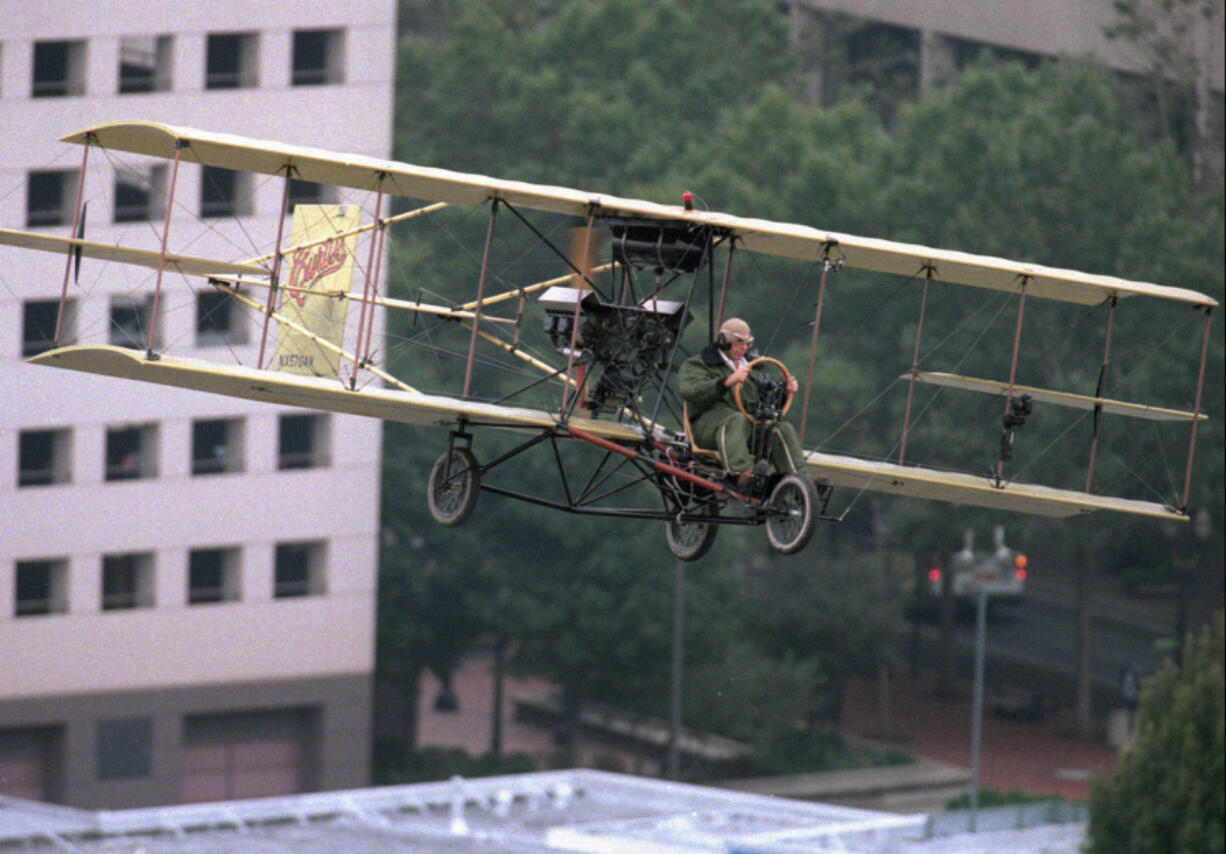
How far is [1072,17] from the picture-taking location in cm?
8750

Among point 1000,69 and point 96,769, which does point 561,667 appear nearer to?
Result: point 96,769

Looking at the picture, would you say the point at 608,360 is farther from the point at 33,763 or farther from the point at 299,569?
the point at 33,763

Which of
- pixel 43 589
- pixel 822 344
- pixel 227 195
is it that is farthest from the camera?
pixel 822 344

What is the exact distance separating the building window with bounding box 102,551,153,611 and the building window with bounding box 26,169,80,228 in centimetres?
1086

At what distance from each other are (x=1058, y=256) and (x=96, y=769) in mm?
40224

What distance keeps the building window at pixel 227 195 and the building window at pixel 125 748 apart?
1663cm

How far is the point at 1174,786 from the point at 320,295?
109 feet

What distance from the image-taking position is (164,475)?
60.4 metres

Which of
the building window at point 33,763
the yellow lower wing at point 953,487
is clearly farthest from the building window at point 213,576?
the yellow lower wing at point 953,487

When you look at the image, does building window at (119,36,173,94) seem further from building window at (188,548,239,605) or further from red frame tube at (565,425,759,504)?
red frame tube at (565,425,759,504)

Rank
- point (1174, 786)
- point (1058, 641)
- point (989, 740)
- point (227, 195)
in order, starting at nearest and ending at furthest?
1. point (1174, 786)
2. point (227, 195)
3. point (989, 740)
4. point (1058, 641)

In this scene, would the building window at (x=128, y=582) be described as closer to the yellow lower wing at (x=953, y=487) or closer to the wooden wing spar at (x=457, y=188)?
the wooden wing spar at (x=457, y=188)


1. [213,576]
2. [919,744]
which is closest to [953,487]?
[213,576]

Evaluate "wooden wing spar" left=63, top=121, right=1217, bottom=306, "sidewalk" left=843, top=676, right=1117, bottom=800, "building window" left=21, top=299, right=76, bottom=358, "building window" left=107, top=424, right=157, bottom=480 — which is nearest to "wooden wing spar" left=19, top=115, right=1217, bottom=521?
"wooden wing spar" left=63, top=121, right=1217, bottom=306
